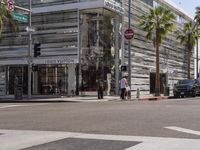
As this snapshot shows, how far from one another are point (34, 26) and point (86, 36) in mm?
5514

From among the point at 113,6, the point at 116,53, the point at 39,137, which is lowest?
the point at 39,137

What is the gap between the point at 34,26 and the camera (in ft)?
151

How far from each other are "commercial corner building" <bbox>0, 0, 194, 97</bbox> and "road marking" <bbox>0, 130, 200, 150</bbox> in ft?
98.2

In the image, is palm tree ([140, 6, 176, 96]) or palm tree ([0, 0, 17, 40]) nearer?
palm tree ([0, 0, 17, 40])

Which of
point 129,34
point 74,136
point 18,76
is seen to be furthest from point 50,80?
point 74,136

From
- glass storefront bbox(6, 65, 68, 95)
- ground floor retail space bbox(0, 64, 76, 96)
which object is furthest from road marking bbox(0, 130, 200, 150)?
glass storefront bbox(6, 65, 68, 95)

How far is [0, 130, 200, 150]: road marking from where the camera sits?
10320 mm

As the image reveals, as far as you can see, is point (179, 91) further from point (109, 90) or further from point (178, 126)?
point (178, 126)

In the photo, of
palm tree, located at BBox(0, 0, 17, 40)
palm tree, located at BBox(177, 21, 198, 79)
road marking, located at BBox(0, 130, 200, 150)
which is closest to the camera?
road marking, located at BBox(0, 130, 200, 150)

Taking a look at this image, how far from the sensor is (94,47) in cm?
4362

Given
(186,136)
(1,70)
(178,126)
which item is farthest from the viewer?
(1,70)

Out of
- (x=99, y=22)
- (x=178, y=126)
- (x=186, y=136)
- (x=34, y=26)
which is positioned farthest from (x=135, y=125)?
(x=34, y=26)

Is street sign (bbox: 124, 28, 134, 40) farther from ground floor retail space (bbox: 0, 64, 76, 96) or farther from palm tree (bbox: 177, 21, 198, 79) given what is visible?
palm tree (bbox: 177, 21, 198, 79)

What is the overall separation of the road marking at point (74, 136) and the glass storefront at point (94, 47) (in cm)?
3004
